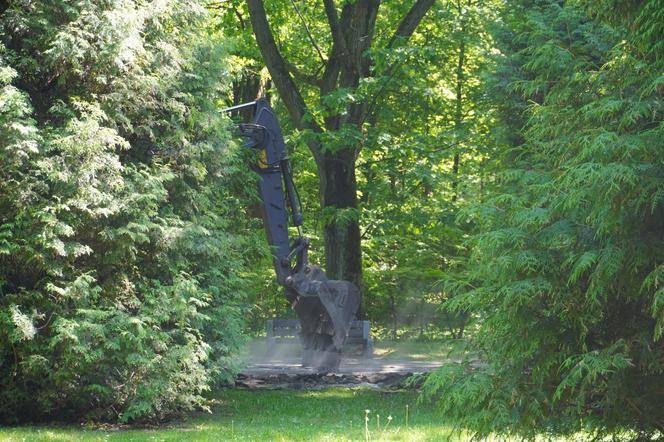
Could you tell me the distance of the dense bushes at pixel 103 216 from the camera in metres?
10.1

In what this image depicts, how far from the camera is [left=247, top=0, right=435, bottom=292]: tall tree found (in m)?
17.3

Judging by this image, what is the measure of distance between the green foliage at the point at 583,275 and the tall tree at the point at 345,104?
30.8 feet

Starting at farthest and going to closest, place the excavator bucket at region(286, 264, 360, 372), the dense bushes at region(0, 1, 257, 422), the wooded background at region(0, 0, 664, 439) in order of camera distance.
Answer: the excavator bucket at region(286, 264, 360, 372) < the dense bushes at region(0, 1, 257, 422) < the wooded background at region(0, 0, 664, 439)

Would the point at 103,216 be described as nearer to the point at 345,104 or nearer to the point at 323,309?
the point at 345,104

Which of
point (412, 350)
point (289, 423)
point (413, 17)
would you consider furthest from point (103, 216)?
point (412, 350)

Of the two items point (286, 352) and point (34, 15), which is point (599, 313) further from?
point (286, 352)

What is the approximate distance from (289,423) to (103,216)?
3.44 metres

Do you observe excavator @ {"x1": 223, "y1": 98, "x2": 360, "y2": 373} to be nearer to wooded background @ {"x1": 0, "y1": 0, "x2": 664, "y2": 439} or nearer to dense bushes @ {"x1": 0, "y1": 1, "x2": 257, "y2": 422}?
wooded background @ {"x1": 0, "y1": 0, "x2": 664, "y2": 439}

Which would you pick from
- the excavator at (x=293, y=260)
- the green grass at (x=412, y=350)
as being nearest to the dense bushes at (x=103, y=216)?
the excavator at (x=293, y=260)

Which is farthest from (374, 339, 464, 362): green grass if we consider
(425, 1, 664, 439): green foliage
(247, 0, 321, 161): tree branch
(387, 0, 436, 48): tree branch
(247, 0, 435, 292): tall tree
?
(425, 1, 664, 439): green foliage

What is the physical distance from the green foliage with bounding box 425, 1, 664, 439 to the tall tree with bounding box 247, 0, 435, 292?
9393mm

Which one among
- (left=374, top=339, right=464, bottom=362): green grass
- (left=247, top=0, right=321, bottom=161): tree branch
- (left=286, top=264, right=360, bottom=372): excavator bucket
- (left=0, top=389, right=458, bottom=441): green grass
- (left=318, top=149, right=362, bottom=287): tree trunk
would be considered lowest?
(left=374, top=339, right=464, bottom=362): green grass

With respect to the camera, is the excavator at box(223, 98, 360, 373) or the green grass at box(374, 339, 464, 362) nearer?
the excavator at box(223, 98, 360, 373)

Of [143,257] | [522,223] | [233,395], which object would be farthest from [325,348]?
[522,223]
